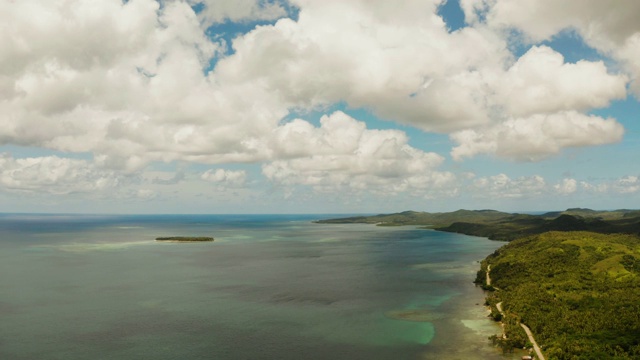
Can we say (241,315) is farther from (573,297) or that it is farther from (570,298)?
(573,297)

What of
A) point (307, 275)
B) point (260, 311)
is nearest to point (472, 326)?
point (260, 311)

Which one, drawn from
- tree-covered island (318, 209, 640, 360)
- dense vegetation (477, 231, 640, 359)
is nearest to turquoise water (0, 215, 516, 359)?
tree-covered island (318, 209, 640, 360)

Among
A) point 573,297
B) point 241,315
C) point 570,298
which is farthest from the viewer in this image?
point 241,315

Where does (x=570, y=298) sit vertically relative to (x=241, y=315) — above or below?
above

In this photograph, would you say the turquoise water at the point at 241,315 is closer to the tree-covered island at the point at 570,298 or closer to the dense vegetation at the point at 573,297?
the tree-covered island at the point at 570,298

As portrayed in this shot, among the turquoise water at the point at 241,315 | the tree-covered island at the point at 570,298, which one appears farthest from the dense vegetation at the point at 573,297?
the turquoise water at the point at 241,315

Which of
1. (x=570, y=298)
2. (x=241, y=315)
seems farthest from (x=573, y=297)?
(x=241, y=315)

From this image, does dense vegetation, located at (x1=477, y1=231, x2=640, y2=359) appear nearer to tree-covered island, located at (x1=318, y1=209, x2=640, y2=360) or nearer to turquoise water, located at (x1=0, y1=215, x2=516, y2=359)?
tree-covered island, located at (x1=318, y1=209, x2=640, y2=360)

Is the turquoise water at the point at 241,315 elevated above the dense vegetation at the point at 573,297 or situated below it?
below
